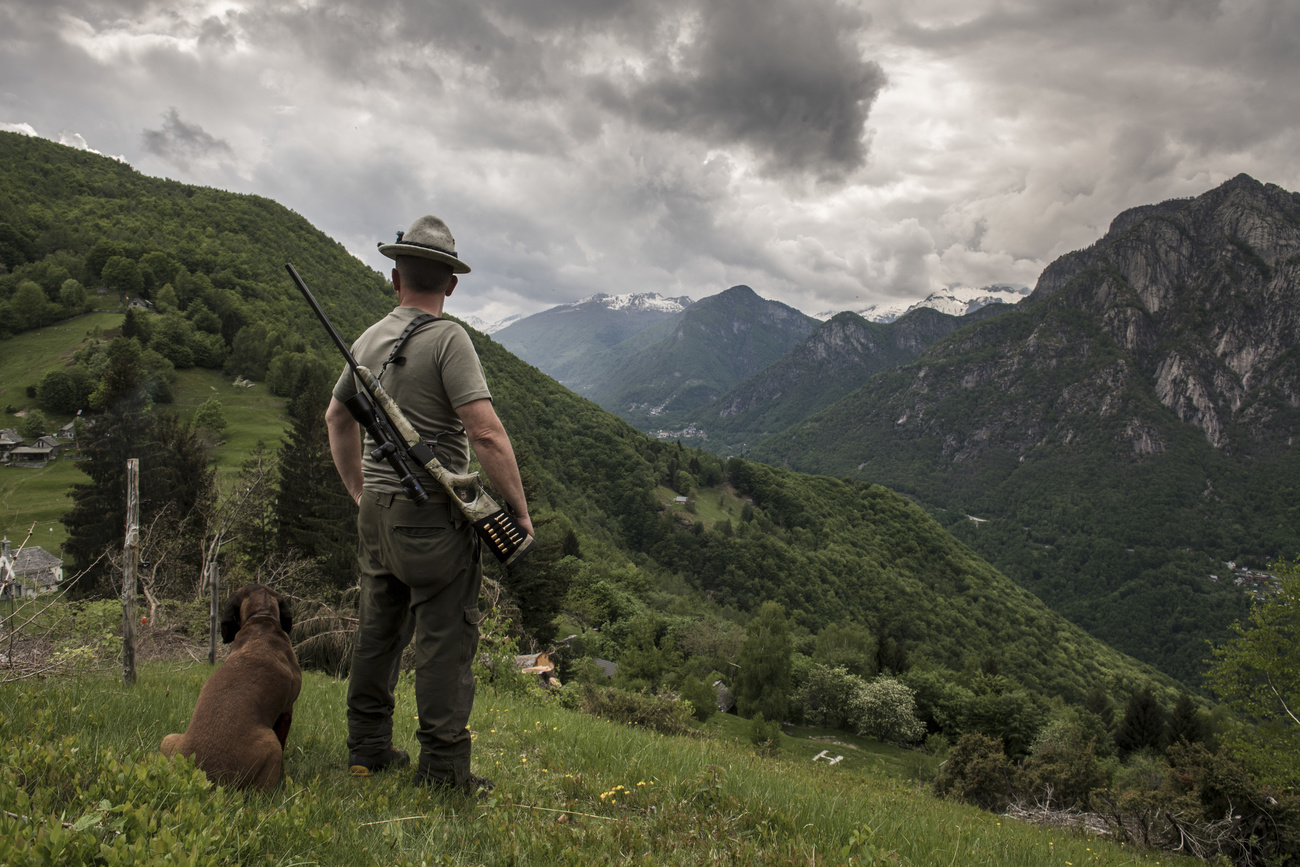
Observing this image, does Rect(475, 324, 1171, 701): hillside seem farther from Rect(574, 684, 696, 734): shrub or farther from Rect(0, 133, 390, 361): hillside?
Rect(574, 684, 696, 734): shrub

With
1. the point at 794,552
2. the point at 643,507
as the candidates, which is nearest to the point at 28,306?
the point at 643,507

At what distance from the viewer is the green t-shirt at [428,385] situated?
3305 mm

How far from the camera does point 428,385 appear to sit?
11.1 ft

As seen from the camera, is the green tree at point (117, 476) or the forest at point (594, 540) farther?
the green tree at point (117, 476)

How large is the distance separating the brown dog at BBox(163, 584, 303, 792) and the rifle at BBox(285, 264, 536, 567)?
1.17 metres

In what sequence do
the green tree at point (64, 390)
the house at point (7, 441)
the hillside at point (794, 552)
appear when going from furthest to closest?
the hillside at point (794, 552) → the green tree at point (64, 390) → the house at point (7, 441)

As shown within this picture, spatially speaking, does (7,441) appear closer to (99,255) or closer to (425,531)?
(99,255)

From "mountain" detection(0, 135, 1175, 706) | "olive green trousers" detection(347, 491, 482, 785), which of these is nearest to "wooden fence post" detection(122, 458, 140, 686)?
"olive green trousers" detection(347, 491, 482, 785)

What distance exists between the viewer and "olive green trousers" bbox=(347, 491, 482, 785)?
3.20 metres

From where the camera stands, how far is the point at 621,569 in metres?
73.4

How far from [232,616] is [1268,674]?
1260 inches

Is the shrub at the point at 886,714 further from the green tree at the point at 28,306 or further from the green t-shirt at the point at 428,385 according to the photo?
the green tree at the point at 28,306

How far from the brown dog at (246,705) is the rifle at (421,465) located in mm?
1168

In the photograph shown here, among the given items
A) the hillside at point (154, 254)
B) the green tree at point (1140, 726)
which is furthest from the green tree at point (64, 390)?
the green tree at point (1140, 726)
